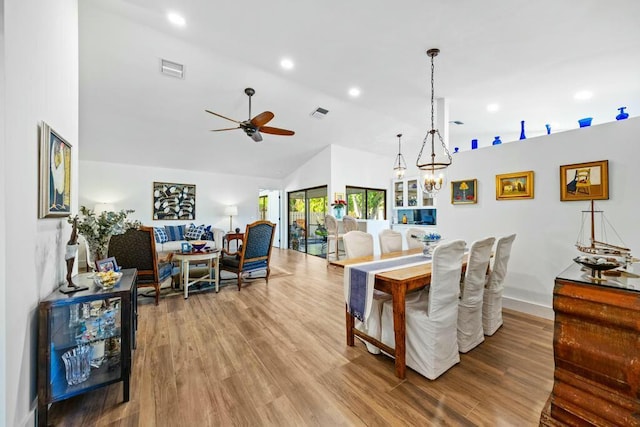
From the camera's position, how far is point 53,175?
1.69 metres

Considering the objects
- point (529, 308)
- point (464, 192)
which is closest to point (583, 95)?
point (464, 192)

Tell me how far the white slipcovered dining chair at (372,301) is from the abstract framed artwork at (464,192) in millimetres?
1781

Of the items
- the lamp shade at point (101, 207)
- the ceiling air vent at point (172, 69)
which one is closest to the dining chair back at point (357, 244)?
the ceiling air vent at point (172, 69)

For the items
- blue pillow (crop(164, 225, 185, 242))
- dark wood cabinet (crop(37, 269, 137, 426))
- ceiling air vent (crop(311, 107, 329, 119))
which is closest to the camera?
dark wood cabinet (crop(37, 269, 137, 426))

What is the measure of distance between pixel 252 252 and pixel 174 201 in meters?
4.08

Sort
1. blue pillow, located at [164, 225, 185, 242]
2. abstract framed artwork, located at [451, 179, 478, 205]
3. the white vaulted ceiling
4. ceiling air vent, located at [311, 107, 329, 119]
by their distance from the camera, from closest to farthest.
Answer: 1. the white vaulted ceiling
2. abstract framed artwork, located at [451, 179, 478, 205]
3. ceiling air vent, located at [311, 107, 329, 119]
4. blue pillow, located at [164, 225, 185, 242]

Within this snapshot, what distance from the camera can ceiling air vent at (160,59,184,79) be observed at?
3.61 meters

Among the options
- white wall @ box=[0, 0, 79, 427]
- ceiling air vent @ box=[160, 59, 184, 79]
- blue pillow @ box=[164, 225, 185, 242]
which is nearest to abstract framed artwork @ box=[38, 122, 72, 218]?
white wall @ box=[0, 0, 79, 427]

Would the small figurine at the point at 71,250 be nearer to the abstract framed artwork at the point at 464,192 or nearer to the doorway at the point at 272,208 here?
the abstract framed artwork at the point at 464,192

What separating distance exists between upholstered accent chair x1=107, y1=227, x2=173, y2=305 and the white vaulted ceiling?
253cm

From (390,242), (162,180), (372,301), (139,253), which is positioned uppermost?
(162,180)

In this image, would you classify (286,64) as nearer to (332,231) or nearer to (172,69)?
(172,69)

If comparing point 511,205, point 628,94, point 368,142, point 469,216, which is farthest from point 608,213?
point 368,142

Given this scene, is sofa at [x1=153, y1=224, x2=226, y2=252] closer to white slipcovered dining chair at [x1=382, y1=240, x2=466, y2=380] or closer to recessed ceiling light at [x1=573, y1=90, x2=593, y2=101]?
white slipcovered dining chair at [x1=382, y1=240, x2=466, y2=380]
